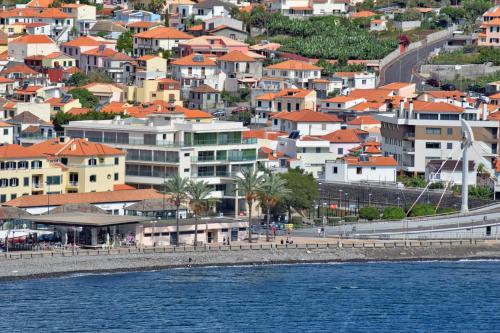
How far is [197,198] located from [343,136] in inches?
935

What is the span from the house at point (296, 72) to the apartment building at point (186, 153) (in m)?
33.8

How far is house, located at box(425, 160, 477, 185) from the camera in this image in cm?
10825

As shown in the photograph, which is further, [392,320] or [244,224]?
[244,224]

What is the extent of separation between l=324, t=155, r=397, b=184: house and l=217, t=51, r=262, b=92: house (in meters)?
28.4

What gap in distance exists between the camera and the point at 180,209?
3789 inches

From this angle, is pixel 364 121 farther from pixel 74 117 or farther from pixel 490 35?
pixel 490 35

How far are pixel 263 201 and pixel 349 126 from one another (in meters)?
26.7

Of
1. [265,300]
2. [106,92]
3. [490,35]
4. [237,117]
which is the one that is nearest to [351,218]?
[265,300]

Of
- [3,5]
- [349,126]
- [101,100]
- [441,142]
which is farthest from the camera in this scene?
[3,5]

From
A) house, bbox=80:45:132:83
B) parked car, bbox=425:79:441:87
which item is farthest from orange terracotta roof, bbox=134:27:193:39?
parked car, bbox=425:79:441:87

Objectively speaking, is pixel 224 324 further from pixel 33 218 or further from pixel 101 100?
pixel 101 100

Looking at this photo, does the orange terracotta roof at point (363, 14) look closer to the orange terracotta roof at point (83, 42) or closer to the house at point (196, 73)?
the orange terracotta roof at point (83, 42)

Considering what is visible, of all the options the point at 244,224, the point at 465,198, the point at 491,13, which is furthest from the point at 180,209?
the point at 491,13

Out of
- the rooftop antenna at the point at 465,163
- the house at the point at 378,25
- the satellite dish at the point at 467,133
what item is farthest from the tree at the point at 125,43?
the satellite dish at the point at 467,133
